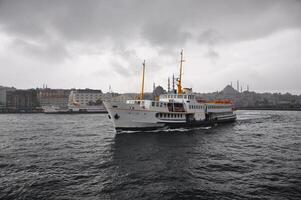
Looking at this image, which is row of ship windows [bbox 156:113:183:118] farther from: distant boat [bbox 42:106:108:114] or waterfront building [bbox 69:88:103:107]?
waterfront building [bbox 69:88:103:107]

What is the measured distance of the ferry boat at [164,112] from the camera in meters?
32.5

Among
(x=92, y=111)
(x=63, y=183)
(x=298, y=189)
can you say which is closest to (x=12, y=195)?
(x=63, y=183)

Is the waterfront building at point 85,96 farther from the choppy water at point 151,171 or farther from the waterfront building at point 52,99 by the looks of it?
the choppy water at point 151,171

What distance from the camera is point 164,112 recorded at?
3531 cm

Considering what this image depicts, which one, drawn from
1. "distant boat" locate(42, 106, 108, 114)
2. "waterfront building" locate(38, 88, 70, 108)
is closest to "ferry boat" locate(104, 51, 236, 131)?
"distant boat" locate(42, 106, 108, 114)

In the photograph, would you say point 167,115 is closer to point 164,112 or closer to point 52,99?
point 164,112

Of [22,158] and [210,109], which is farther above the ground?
[210,109]

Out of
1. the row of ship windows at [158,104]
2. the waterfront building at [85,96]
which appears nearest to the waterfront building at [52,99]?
the waterfront building at [85,96]

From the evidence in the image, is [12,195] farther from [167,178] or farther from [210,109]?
[210,109]

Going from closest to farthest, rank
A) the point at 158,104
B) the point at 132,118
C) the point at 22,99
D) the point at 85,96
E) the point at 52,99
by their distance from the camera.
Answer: the point at 132,118, the point at 158,104, the point at 22,99, the point at 52,99, the point at 85,96

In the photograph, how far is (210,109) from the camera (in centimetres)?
4684

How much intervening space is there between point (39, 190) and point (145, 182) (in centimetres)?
668

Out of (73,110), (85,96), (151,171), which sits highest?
(85,96)

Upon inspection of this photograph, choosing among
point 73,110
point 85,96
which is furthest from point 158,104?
point 85,96
